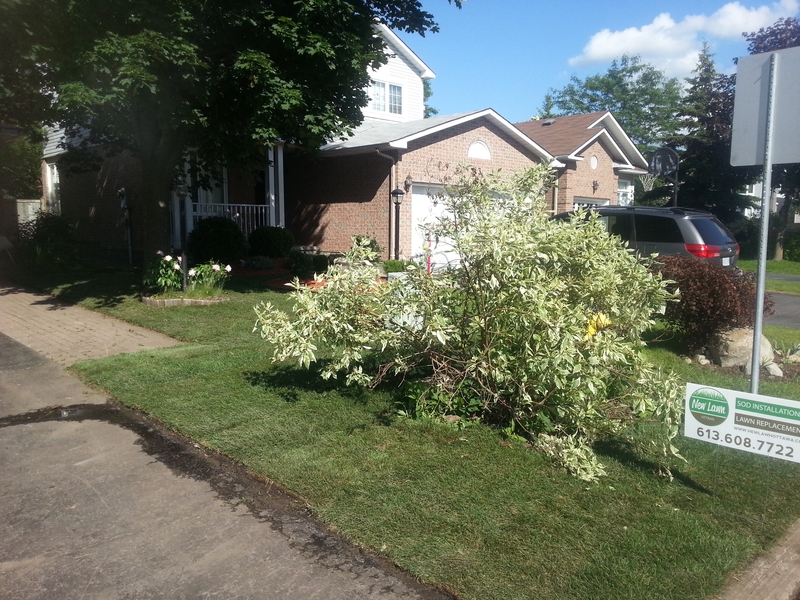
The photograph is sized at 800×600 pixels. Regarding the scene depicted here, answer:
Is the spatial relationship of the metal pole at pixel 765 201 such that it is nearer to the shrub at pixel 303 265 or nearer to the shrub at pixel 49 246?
the shrub at pixel 303 265

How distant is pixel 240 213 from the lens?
1806 centimetres

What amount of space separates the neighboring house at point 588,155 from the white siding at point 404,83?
15.4 ft

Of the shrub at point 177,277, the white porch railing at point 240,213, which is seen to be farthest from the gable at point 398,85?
the shrub at point 177,277

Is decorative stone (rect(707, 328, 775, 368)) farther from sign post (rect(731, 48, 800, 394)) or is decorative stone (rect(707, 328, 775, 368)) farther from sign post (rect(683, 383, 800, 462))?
sign post (rect(683, 383, 800, 462))

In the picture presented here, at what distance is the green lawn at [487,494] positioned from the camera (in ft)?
11.7

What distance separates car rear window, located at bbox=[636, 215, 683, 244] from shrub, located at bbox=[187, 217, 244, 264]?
9081 mm

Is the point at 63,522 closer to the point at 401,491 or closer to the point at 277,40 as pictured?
the point at 401,491

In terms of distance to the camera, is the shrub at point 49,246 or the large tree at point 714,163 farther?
the large tree at point 714,163

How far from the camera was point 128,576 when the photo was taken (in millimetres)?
3590

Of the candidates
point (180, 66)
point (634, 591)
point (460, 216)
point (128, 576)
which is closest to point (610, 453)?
point (634, 591)

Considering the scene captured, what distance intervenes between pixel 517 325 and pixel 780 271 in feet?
63.9

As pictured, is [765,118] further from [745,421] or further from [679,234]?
[679,234]

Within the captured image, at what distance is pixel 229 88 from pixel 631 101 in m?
44.1

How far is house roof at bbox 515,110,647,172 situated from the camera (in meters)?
22.9
